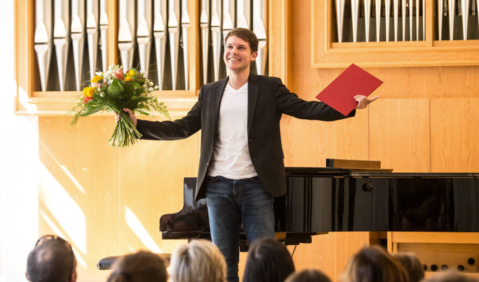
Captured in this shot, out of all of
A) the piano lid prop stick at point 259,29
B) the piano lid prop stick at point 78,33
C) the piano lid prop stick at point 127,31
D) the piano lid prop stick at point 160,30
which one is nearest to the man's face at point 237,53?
the piano lid prop stick at point 259,29

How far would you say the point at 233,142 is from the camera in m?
2.70

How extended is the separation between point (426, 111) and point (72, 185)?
3.30 m

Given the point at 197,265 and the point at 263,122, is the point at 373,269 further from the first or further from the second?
the point at 263,122

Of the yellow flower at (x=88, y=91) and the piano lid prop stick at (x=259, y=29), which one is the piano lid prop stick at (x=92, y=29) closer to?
the piano lid prop stick at (x=259, y=29)

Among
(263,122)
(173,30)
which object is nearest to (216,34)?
(173,30)

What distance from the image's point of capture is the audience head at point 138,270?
4.88 ft

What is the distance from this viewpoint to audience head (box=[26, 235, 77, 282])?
1.65 metres

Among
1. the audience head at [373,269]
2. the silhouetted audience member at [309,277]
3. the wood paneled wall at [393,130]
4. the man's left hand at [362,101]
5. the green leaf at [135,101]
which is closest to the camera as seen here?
the silhouetted audience member at [309,277]

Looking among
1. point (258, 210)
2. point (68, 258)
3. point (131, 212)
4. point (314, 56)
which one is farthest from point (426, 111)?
point (68, 258)

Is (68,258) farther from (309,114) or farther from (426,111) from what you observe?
(426,111)

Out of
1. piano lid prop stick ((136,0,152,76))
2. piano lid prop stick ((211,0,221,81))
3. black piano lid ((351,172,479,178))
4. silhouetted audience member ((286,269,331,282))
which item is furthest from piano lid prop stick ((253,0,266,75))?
silhouetted audience member ((286,269,331,282))

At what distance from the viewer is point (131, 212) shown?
4.95 metres

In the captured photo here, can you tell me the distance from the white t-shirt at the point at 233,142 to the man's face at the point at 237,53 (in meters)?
0.14

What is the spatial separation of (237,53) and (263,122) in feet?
1.24
